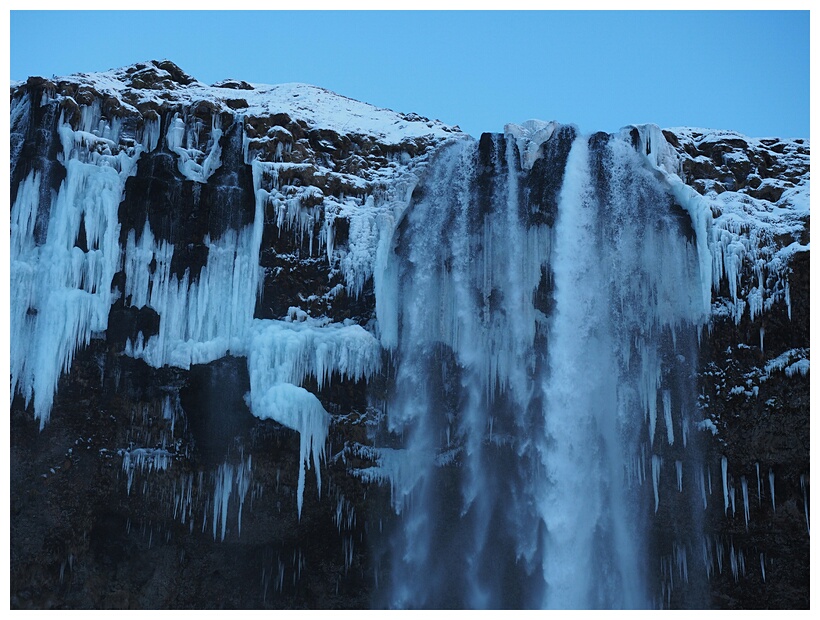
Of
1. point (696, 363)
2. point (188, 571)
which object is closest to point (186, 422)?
point (188, 571)

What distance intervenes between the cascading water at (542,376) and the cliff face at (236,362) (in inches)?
14.2

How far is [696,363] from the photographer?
18391 millimetres

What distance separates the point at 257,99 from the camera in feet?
67.7

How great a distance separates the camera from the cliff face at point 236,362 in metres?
18.0

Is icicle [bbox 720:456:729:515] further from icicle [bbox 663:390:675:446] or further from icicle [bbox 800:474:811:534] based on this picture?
icicle [bbox 800:474:811:534]

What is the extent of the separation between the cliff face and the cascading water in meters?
0.36

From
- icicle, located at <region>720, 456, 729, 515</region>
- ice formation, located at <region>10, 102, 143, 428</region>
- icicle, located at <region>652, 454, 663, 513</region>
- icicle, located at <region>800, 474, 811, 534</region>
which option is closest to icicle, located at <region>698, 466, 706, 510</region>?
icicle, located at <region>720, 456, 729, 515</region>

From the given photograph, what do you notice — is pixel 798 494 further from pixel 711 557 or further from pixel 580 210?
pixel 580 210

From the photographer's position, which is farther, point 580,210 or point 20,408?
point 580,210

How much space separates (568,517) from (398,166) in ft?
27.2

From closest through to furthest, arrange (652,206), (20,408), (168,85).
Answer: (20,408) < (652,206) < (168,85)

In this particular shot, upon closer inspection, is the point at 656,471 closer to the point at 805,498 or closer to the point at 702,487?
the point at 702,487

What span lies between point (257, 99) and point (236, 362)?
6324 millimetres

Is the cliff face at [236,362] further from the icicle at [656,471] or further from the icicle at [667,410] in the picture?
the icicle at [667,410]
